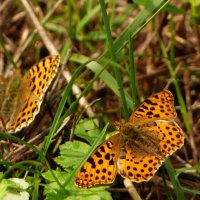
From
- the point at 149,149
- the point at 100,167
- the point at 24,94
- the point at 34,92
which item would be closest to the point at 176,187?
the point at 149,149

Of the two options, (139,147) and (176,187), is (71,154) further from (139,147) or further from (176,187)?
(176,187)

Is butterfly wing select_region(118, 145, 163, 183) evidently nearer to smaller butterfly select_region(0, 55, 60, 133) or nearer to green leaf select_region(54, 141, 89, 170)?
green leaf select_region(54, 141, 89, 170)

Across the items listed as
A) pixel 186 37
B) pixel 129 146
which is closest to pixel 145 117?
pixel 129 146

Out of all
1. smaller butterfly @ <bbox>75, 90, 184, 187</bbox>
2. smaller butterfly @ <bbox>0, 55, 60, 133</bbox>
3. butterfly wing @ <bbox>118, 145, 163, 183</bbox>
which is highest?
smaller butterfly @ <bbox>0, 55, 60, 133</bbox>

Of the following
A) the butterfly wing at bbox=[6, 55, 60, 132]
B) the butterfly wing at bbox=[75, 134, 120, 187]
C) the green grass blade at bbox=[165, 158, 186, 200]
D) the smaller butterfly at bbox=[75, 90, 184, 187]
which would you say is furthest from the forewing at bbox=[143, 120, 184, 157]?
the butterfly wing at bbox=[6, 55, 60, 132]

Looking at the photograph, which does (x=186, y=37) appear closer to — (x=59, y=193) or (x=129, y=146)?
(x=129, y=146)

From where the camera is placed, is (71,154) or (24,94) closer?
(71,154)
